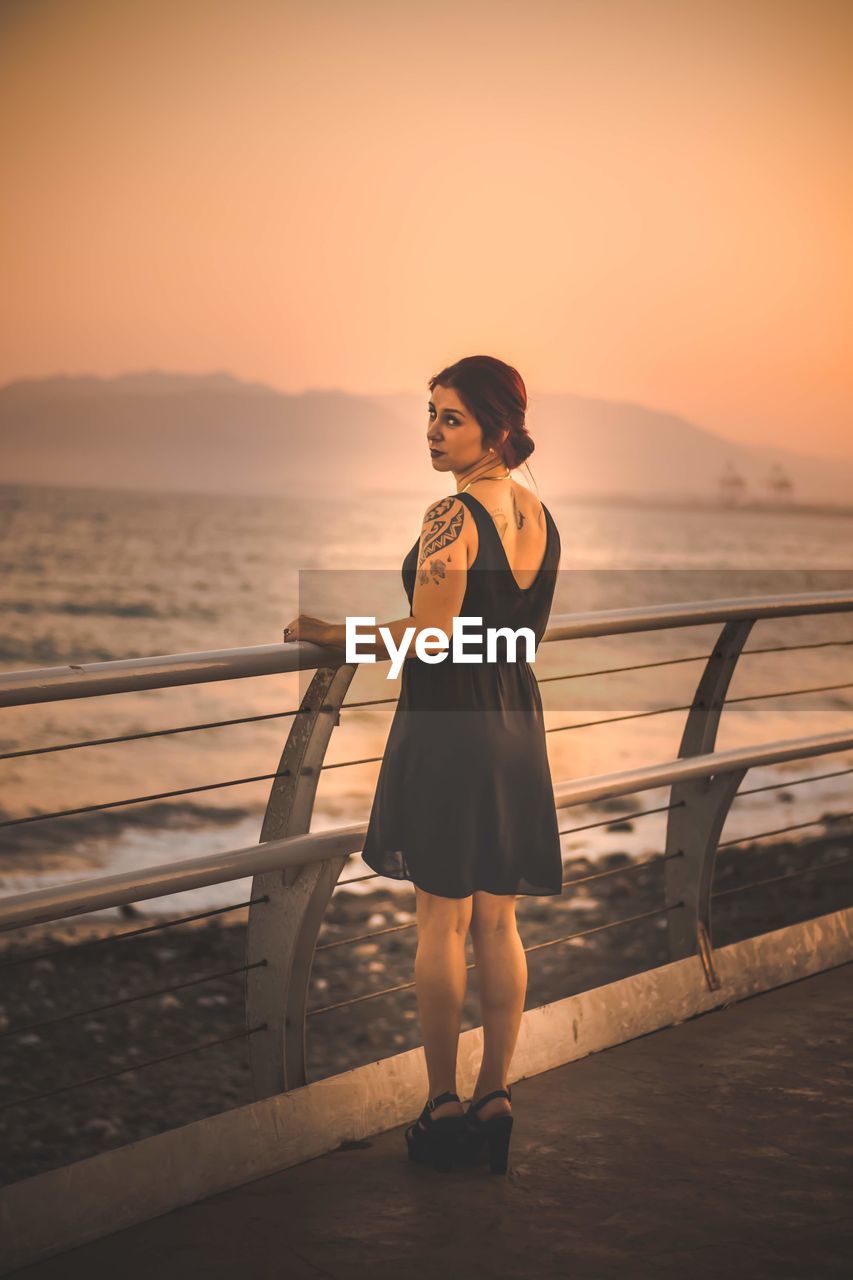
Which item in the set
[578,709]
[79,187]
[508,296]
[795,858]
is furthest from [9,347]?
[795,858]

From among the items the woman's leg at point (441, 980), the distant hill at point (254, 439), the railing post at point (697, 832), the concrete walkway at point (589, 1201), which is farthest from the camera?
the distant hill at point (254, 439)

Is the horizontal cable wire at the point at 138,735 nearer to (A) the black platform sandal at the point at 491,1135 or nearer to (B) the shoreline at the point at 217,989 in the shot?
(A) the black platform sandal at the point at 491,1135

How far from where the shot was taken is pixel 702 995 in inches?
167

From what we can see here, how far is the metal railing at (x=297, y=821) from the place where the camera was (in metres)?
2.78

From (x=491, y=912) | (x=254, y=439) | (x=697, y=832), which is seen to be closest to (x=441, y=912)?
(x=491, y=912)

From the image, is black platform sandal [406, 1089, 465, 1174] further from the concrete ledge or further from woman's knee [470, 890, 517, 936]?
woman's knee [470, 890, 517, 936]

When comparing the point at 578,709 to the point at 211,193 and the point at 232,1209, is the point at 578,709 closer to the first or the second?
the point at 211,193

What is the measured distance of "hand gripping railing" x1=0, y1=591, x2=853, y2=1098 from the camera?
9.10 feet

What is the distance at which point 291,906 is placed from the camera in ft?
10.7

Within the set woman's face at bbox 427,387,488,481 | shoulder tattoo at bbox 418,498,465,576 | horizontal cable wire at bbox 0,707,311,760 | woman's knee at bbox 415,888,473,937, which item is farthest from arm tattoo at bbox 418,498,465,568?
woman's knee at bbox 415,888,473,937

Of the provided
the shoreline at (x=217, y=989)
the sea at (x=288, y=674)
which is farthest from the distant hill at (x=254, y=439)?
the shoreline at (x=217, y=989)

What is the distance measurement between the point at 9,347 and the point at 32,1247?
50805mm

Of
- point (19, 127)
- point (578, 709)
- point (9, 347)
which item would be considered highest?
point (19, 127)

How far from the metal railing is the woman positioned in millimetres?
152
